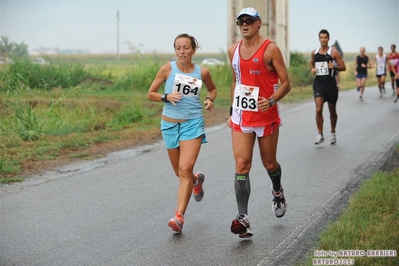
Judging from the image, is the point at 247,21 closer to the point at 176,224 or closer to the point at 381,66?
the point at 176,224

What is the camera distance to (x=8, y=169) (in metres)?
11.1

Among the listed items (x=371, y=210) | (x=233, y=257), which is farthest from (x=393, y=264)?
(x=371, y=210)

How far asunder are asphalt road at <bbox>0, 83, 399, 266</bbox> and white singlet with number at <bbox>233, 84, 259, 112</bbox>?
123cm

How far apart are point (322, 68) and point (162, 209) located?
6.17 meters

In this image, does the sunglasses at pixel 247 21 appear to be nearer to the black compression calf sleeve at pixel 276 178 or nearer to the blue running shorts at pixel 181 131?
the blue running shorts at pixel 181 131

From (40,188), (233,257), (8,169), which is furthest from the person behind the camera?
(8,169)

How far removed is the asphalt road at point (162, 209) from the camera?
6641mm

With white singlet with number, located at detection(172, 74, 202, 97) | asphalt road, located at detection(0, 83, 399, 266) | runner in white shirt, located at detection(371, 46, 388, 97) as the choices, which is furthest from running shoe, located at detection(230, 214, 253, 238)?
runner in white shirt, located at detection(371, 46, 388, 97)

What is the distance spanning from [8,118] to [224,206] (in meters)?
7.17

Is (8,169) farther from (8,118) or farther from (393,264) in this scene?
(393,264)

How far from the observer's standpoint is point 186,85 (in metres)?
7.70

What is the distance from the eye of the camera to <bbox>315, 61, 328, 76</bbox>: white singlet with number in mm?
13664

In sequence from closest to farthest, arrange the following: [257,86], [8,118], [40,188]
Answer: [257,86]
[40,188]
[8,118]

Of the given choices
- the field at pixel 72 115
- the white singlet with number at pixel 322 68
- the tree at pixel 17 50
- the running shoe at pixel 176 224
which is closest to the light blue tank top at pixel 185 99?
the running shoe at pixel 176 224
